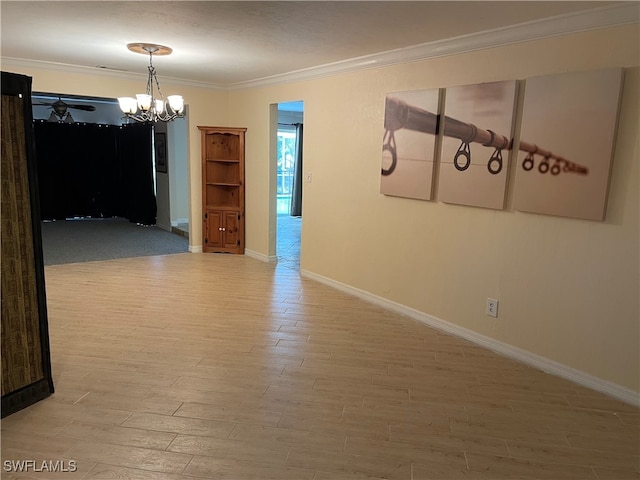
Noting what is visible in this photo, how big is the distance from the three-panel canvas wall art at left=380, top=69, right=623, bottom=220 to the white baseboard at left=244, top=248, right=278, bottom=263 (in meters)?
2.33

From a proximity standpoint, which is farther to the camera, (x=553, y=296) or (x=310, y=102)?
(x=310, y=102)

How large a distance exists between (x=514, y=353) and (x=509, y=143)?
1.49m

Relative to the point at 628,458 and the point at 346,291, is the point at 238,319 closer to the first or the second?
the point at 346,291

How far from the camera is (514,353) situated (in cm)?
329

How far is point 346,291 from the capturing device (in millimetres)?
4746

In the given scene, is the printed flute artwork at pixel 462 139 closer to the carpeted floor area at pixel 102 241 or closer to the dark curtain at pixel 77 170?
the carpeted floor area at pixel 102 241

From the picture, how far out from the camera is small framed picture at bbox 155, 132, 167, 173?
7938 mm

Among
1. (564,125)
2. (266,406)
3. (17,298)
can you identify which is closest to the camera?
(17,298)

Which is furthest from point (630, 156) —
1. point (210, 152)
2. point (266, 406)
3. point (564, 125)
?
point (210, 152)

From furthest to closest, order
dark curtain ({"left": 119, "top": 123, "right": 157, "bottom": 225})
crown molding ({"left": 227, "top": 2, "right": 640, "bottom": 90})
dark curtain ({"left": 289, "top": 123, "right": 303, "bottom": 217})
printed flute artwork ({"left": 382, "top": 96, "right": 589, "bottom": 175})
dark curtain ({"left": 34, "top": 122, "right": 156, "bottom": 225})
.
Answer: dark curtain ({"left": 289, "top": 123, "right": 303, "bottom": 217}) → dark curtain ({"left": 34, "top": 122, "right": 156, "bottom": 225}) → dark curtain ({"left": 119, "top": 123, "right": 157, "bottom": 225}) → printed flute artwork ({"left": 382, "top": 96, "right": 589, "bottom": 175}) → crown molding ({"left": 227, "top": 2, "right": 640, "bottom": 90})

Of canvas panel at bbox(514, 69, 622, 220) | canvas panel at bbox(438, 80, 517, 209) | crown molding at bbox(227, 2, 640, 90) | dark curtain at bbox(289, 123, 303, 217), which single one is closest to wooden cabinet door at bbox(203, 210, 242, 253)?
crown molding at bbox(227, 2, 640, 90)

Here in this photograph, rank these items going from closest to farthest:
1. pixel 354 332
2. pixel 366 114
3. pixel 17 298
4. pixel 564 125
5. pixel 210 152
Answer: pixel 17 298 < pixel 564 125 < pixel 354 332 < pixel 366 114 < pixel 210 152

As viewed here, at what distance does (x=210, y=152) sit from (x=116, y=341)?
11.4ft

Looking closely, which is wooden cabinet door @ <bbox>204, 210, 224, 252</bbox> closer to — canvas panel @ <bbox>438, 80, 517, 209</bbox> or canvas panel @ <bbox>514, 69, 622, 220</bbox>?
canvas panel @ <bbox>438, 80, 517, 209</bbox>
